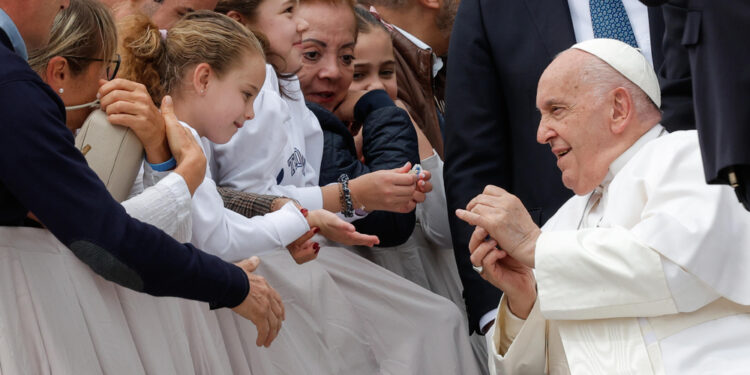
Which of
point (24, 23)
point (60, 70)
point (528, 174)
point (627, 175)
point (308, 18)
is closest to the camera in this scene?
point (24, 23)

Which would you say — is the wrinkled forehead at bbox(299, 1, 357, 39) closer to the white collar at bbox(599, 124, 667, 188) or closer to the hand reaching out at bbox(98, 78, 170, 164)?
the hand reaching out at bbox(98, 78, 170, 164)

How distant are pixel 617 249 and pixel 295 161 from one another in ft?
5.24

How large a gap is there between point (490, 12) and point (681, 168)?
1.43 metres

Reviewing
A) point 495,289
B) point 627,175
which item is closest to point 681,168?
point 627,175

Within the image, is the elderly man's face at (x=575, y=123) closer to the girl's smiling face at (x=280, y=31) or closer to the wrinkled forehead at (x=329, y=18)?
the girl's smiling face at (x=280, y=31)

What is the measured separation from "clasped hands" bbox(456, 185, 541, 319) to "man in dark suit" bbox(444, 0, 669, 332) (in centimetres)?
68

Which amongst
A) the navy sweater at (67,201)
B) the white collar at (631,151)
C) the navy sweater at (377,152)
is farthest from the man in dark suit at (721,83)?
the navy sweater at (377,152)

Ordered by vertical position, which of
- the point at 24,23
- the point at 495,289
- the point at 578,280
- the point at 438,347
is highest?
the point at 24,23

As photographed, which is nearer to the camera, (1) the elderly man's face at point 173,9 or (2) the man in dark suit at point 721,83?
(2) the man in dark suit at point 721,83

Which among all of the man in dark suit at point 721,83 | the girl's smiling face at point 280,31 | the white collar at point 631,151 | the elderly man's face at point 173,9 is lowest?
the girl's smiling face at point 280,31

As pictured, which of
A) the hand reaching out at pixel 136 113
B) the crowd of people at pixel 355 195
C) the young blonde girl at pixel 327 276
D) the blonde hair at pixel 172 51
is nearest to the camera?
the crowd of people at pixel 355 195

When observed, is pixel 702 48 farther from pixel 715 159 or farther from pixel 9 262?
pixel 9 262

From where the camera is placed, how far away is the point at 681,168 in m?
3.07

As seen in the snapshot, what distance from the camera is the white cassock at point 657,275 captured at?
115 inches
